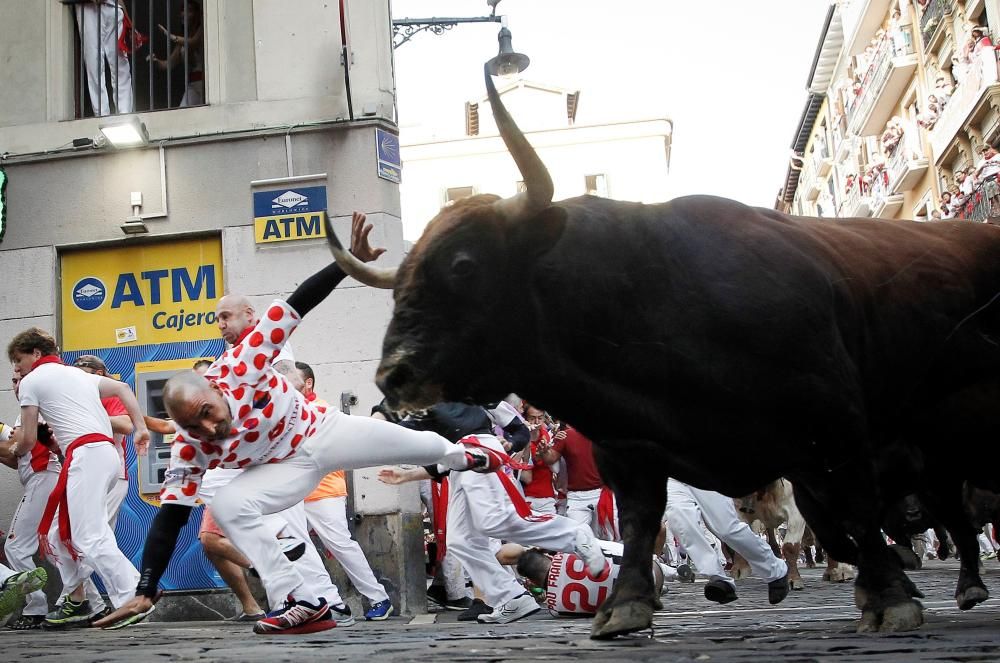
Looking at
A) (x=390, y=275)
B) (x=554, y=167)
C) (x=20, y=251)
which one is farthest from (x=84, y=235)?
(x=554, y=167)

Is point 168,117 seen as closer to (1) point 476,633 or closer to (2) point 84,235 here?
(2) point 84,235

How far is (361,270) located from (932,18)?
3217 cm

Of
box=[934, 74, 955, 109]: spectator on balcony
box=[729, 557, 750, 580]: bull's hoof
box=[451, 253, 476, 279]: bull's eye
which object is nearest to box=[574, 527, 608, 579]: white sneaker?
box=[451, 253, 476, 279]: bull's eye

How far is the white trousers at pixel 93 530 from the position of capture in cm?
875

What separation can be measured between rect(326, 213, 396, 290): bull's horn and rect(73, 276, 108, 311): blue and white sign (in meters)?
6.83

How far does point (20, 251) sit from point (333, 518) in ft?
15.9

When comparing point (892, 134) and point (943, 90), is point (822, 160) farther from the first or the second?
point (943, 90)

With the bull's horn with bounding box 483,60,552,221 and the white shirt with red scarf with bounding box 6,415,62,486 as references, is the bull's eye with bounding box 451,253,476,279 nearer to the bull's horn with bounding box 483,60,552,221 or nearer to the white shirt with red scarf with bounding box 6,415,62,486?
the bull's horn with bounding box 483,60,552,221

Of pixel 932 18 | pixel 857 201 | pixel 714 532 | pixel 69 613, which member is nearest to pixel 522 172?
pixel 714 532

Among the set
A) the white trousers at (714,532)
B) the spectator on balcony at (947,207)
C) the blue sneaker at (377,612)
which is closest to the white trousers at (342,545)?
the blue sneaker at (377,612)

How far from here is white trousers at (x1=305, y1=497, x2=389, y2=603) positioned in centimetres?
922

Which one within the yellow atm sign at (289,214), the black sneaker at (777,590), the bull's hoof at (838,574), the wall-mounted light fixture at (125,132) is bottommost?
the bull's hoof at (838,574)

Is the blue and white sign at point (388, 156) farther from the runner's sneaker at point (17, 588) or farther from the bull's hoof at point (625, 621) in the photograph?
the bull's hoof at point (625, 621)

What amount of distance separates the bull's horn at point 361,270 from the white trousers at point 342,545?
3.94 meters
